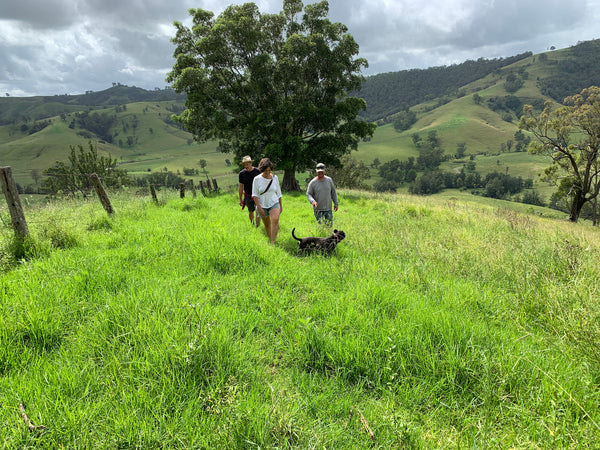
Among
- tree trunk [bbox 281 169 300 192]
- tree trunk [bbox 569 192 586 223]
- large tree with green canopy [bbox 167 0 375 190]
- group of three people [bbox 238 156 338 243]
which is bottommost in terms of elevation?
tree trunk [bbox 569 192 586 223]

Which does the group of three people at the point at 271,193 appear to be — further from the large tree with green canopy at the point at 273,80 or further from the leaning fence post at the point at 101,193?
the large tree with green canopy at the point at 273,80

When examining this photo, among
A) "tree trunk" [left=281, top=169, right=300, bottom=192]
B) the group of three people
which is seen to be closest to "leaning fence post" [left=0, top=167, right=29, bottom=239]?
the group of three people

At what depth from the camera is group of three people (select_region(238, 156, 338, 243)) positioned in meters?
5.91

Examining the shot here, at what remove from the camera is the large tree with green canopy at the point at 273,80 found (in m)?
18.7

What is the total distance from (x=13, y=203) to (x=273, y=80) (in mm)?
18673

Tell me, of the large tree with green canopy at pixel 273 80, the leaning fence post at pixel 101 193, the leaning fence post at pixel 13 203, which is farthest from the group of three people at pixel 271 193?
the large tree with green canopy at pixel 273 80

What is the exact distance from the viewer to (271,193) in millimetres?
5953

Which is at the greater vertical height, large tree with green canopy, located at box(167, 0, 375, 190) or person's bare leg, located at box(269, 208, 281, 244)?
large tree with green canopy, located at box(167, 0, 375, 190)

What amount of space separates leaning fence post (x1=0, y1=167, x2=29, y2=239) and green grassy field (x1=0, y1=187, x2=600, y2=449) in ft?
1.17

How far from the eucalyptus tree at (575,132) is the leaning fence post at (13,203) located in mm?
32614

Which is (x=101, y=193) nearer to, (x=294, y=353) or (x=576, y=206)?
(x=294, y=353)

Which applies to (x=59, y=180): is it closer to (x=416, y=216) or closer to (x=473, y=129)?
(x=416, y=216)

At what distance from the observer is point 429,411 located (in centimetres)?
204

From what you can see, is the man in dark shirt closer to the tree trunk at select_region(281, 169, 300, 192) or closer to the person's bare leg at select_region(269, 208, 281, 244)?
the person's bare leg at select_region(269, 208, 281, 244)
